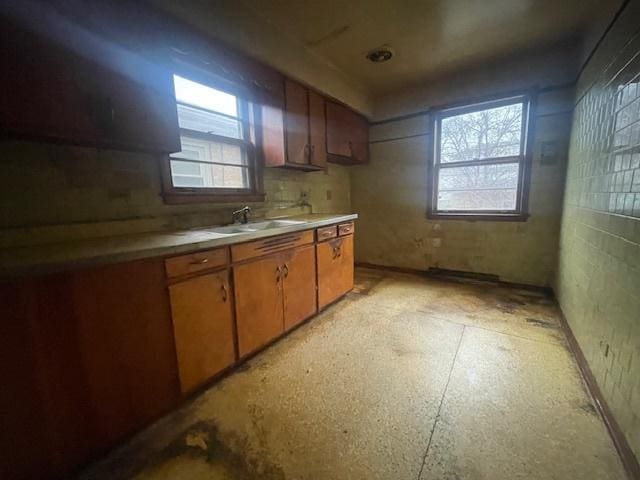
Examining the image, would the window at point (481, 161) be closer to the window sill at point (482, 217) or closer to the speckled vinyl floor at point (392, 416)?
the window sill at point (482, 217)

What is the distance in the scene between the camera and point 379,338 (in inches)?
84.0

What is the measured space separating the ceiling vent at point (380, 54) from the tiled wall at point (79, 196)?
7.14 feet

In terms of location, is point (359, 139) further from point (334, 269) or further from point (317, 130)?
point (334, 269)

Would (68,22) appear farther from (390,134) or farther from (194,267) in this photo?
(390,134)

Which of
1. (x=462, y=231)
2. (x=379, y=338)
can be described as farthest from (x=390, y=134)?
(x=379, y=338)

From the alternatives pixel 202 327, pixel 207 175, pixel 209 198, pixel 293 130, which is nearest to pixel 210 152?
pixel 207 175

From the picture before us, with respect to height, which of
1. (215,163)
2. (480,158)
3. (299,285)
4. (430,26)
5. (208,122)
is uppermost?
(430,26)

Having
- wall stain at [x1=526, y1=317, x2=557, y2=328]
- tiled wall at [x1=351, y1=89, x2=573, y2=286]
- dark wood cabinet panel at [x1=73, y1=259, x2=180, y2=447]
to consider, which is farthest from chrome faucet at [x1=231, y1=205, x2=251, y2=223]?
wall stain at [x1=526, y1=317, x2=557, y2=328]

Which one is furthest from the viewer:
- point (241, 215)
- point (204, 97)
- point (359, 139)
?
point (359, 139)

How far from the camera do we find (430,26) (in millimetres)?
2229

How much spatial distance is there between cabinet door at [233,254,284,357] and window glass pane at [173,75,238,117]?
140cm

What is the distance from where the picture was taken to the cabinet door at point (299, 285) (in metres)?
2.13

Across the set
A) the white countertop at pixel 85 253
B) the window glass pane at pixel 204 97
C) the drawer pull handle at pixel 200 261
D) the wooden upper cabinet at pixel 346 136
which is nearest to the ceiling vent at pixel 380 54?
the wooden upper cabinet at pixel 346 136

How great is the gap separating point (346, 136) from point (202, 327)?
2814 millimetres
